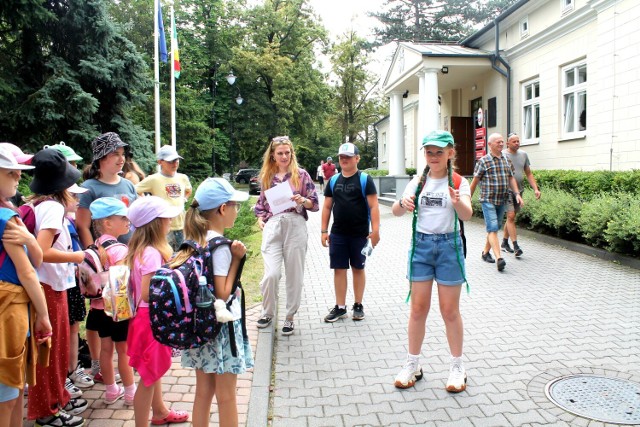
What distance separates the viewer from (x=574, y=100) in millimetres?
14172

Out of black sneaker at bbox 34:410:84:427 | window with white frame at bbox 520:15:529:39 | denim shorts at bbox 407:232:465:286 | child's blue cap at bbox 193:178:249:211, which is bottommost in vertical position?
black sneaker at bbox 34:410:84:427

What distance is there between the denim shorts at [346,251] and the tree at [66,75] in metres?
8.96

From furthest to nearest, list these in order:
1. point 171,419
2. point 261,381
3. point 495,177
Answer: point 495,177, point 261,381, point 171,419

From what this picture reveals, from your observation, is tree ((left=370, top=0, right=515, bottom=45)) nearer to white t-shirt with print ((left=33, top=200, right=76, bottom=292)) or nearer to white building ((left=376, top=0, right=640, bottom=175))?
white building ((left=376, top=0, right=640, bottom=175))

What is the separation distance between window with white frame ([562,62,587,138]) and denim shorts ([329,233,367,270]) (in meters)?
10.8

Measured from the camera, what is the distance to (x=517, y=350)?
4.61 metres

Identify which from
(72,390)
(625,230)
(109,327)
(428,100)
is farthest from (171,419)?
Answer: (428,100)

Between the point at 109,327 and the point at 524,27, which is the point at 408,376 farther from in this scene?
the point at 524,27

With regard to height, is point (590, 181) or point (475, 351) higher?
point (590, 181)

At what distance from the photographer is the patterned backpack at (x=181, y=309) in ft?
8.23

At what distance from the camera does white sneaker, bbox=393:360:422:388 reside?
388cm

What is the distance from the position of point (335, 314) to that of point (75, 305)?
2.80 metres

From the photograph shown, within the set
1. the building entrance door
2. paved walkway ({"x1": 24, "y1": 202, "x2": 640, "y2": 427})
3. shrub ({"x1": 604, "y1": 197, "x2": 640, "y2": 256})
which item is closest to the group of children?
paved walkway ({"x1": 24, "y1": 202, "x2": 640, "y2": 427})

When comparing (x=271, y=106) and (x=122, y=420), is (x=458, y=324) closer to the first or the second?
(x=122, y=420)
